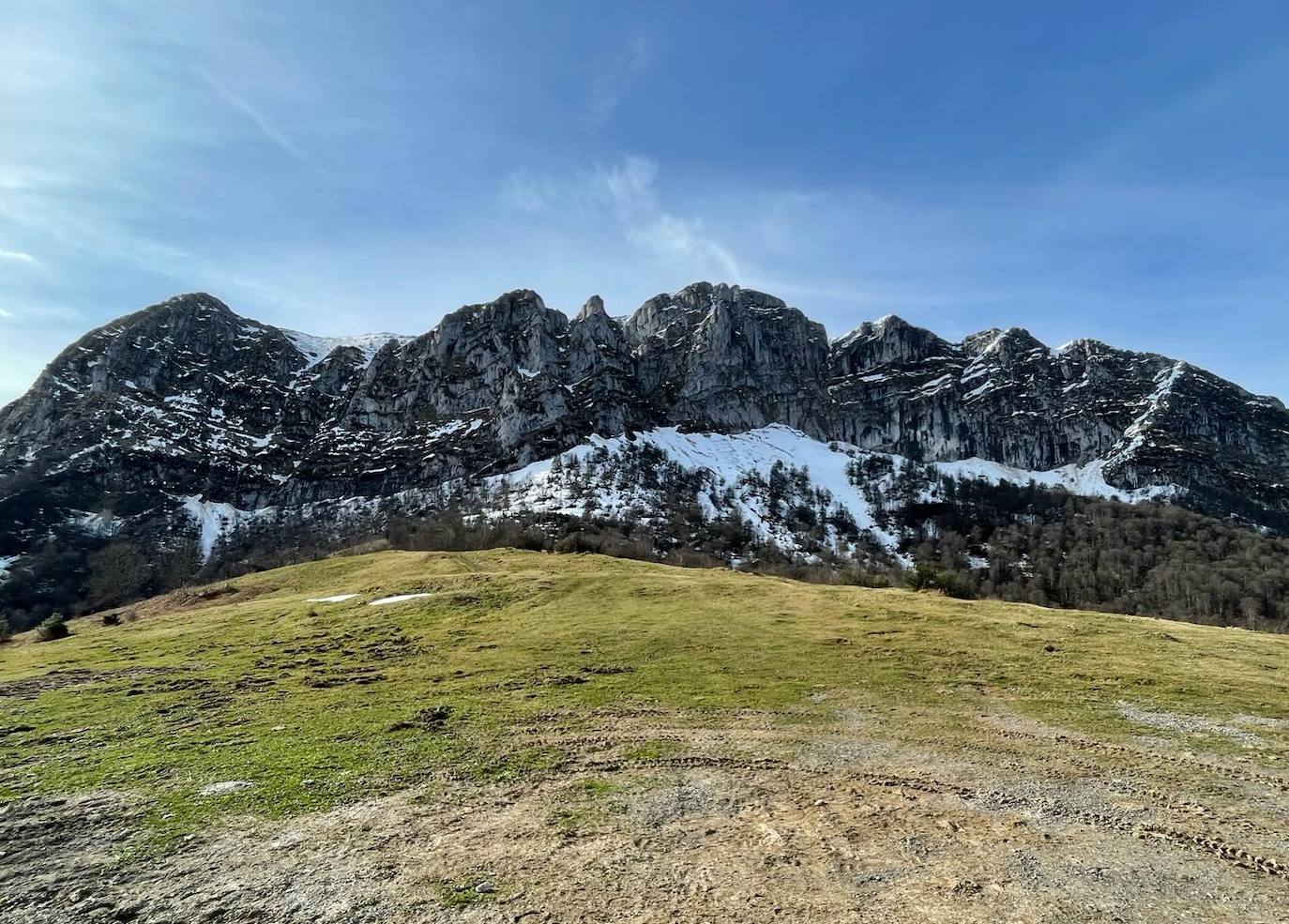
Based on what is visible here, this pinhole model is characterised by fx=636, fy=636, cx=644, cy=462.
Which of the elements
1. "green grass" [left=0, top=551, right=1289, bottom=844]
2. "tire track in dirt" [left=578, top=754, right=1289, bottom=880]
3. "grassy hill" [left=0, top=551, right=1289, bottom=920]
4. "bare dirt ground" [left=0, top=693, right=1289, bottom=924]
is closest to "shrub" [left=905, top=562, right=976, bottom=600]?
"green grass" [left=0, top=551, right=1289, bottom=844]

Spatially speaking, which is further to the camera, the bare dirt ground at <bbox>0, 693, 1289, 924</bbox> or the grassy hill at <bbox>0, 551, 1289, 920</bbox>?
the grassy hill at <bbox>0, 551, 1289, 920</bbox>

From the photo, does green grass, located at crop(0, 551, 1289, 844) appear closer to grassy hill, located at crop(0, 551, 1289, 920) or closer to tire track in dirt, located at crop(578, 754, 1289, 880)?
grassy hill, located at crop(0, 551, 1289, 920)

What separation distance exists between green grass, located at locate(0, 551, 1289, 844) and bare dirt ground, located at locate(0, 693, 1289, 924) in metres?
1.70

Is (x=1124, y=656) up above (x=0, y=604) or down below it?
above

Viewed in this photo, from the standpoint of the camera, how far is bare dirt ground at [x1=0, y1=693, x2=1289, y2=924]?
11.1 metres

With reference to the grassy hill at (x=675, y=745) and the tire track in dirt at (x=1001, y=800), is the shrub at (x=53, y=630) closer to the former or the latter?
the grassy hill at (x=675, y=745)

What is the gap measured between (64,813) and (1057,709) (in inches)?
1214

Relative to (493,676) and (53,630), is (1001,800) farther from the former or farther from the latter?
(53,630)

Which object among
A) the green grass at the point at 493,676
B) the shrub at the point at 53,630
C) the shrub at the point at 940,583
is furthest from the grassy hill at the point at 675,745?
the shrub at the point at 940,583

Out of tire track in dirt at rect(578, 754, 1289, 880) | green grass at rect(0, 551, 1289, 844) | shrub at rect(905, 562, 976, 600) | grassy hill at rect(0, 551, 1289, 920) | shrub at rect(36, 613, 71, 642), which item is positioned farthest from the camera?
shrub at rect(905, 562, 976, 600)

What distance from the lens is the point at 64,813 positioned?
49.8ft

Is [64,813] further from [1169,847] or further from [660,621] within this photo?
[660,621]

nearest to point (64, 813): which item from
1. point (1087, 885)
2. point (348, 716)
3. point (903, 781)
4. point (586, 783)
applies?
point (348, 716)

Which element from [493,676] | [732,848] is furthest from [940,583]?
[732,848]
